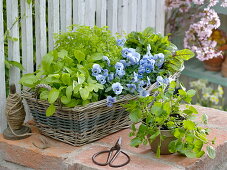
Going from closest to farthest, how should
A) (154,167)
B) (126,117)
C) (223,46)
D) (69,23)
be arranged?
(154,167) → (126,117) → (69,23) → (223,46)

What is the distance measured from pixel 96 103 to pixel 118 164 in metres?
0.31

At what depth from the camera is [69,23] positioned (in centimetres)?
300

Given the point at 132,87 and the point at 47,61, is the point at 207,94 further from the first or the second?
the point at 47,61

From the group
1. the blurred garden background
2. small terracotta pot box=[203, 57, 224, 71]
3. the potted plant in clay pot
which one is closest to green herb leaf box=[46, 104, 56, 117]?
the potted plant in clay pot

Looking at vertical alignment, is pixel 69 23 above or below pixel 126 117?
above

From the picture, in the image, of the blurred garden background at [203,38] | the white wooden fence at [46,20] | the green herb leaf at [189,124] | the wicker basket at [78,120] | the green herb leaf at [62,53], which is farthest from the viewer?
the blurred garden background at [203,38]

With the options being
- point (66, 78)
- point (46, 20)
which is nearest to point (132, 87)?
point (66, 78)

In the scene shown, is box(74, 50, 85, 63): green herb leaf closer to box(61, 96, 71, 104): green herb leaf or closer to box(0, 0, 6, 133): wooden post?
box(61, 96, 71, 104): green herb leaf

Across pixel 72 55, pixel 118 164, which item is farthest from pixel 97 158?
pixel 72 55

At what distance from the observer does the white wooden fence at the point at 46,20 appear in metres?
2.71

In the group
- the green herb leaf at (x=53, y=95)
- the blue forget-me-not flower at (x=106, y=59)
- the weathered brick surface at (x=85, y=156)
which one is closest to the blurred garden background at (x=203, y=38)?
the weathered brick surface at (x=85, y=156)

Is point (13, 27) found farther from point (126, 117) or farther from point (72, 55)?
point (126, 117)

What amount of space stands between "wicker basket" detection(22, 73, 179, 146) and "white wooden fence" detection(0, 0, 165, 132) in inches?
8.8

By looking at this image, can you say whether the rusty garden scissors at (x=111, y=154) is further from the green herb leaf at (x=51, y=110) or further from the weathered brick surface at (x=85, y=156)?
the green herb leaf at (x=51, y=110)
